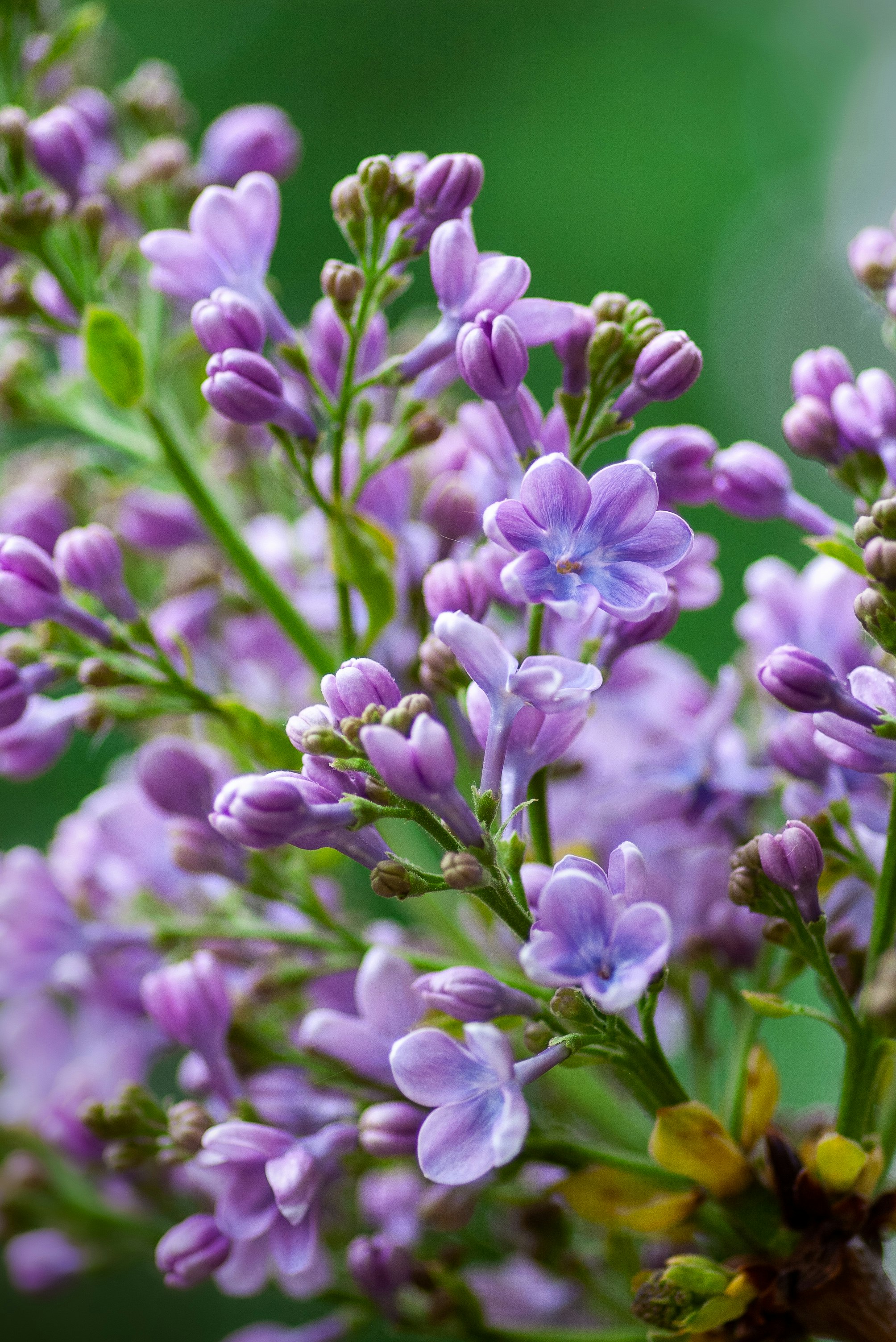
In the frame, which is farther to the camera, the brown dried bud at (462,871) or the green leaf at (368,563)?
the green leaf at (368,563)

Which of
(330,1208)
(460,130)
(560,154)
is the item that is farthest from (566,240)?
(330,1208)

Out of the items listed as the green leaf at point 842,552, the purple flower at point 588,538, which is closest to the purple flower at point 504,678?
the purple flower at point 588,538

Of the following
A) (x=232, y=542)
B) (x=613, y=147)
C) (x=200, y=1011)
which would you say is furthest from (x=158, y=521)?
(x=613, y=147)

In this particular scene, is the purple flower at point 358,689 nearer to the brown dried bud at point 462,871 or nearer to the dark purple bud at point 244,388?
the brown dried bud at point 462,871

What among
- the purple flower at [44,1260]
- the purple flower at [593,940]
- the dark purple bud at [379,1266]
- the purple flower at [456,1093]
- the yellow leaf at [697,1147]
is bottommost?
the purple flower at [44,1260]

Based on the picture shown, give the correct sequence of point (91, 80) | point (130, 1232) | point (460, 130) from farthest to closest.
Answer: point (460, 130) → point (91, 80) → point (130, 1232)

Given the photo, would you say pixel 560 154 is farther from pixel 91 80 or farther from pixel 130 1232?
pixel 130 1232
